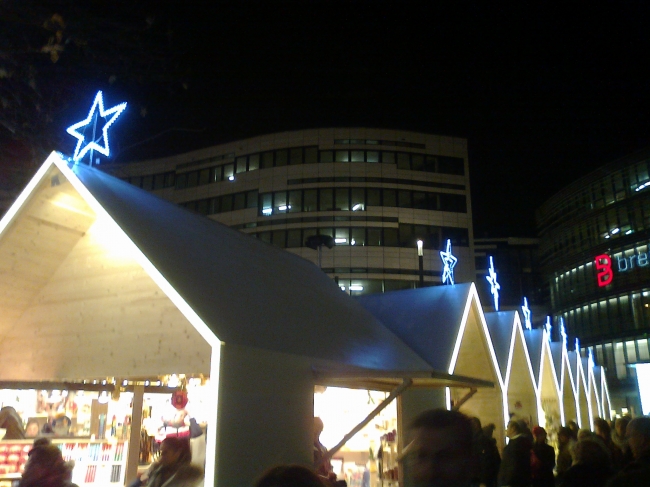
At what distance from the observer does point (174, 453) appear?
18.1 ft

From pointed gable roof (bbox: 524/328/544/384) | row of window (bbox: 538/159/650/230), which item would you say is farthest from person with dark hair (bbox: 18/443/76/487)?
row of window (bbox: 538/159/650/230)

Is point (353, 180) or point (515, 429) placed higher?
point (353, 180)

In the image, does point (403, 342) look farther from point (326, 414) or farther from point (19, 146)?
point (19, 146)

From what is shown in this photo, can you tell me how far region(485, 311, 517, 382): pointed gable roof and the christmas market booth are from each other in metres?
4.09

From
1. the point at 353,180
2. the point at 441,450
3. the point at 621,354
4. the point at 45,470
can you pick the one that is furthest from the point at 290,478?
the point at 621,354

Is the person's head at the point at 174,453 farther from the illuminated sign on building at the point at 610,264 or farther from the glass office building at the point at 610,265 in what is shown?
the illuminated sign on building at the point at 610,264

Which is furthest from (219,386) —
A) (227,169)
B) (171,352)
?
(227,169)

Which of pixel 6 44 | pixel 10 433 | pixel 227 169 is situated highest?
pixel 227 169

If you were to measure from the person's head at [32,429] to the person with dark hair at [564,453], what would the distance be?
821 cm

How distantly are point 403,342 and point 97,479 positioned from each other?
622 centimetres

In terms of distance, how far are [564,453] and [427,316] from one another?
5.14 metres

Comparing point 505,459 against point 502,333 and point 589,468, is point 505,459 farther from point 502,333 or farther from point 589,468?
point 502,333

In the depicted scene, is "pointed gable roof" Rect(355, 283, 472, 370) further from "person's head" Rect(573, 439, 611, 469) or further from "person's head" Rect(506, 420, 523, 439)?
"person's head" Rect(573, 439, 611, 469)

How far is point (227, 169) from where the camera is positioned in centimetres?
4744
